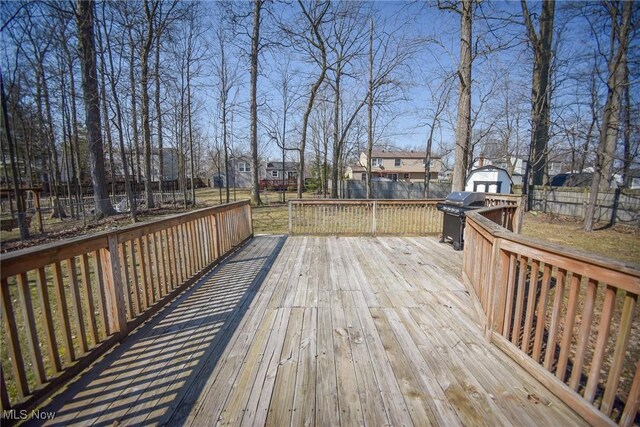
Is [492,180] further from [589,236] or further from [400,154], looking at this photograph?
[400,154]

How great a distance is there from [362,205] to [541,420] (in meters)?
→ 5.49

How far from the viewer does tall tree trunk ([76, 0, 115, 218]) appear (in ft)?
26.0

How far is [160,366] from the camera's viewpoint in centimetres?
208

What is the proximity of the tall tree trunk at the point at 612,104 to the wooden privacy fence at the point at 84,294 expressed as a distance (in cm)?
1278

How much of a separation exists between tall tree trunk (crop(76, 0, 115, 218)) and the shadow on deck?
8221 millimetres

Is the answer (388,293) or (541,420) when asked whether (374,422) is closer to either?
(541,420)

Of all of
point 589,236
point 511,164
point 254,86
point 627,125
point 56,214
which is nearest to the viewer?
point 589,236

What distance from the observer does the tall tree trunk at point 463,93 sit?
6750mm

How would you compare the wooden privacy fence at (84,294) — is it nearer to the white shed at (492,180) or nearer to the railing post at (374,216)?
the railing post at (374,216)

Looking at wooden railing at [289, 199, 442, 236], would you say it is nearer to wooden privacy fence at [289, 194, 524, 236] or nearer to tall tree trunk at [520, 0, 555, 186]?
→ wooden privacy fence at [289, 194, 524, 236]

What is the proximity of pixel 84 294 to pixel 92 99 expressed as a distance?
28.0ft

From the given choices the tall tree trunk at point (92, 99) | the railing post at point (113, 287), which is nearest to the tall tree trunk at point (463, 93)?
the railing post at point (113, 287)

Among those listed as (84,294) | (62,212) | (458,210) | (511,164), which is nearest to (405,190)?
(511,164)

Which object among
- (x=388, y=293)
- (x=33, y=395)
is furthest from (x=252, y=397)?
(x=388, y=293)
